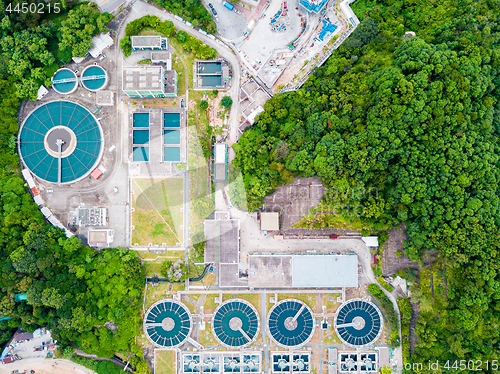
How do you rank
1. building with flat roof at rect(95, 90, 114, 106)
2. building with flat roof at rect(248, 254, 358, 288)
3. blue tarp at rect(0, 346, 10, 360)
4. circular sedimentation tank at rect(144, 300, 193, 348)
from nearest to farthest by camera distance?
building with flat roof at rect(248, 254, 358, 288) → blue tarp at rect(0, 346, 10, 360) → circular sedimentation tank at rect(144, 300, 193, 348) → building with flat roof at rect(95, 90, 114, 106)

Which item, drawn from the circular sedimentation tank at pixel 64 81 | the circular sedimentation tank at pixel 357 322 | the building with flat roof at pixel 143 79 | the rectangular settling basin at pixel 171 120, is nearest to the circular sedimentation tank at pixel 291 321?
the circular sedimentation tank at pixel 357 322

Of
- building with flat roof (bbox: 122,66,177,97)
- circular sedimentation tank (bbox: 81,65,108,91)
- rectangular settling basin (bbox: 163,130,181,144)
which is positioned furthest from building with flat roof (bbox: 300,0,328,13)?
circular sedimentation tank (bbox: 81,65,108,91)

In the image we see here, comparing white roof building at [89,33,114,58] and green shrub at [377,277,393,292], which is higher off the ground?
white roof building at [89,33,114,58]

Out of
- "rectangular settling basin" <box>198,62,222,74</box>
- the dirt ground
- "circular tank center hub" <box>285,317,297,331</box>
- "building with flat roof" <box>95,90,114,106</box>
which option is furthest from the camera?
"rectangular settling basin" <box>198,62,222,74</box>

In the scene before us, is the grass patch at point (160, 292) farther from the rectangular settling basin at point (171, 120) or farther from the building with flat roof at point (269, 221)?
the rectangular settling basin at point (171, 120)

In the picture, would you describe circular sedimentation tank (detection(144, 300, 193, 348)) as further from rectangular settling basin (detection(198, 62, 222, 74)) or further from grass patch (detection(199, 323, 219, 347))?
rectangular settling basin (detection(198, 62, 222, 74))

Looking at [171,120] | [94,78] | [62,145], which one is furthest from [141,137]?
[62,145]

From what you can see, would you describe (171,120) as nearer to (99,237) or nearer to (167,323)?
(99,237)
